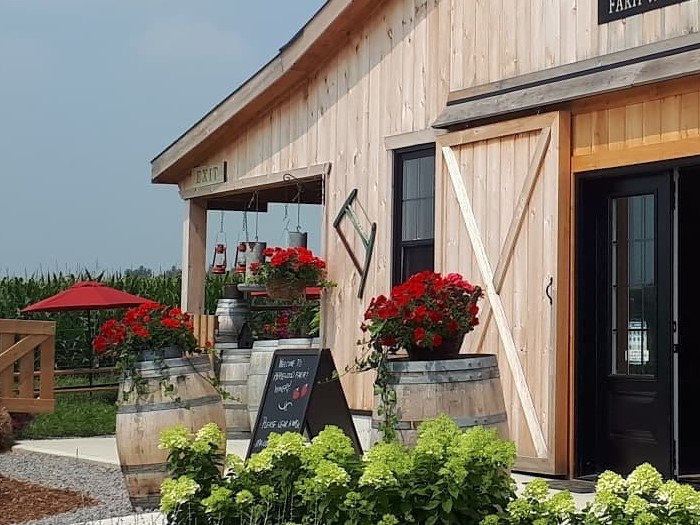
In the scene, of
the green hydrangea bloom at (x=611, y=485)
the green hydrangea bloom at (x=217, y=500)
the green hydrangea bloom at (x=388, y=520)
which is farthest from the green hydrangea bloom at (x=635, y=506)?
the green hydrangea bloom at (x=217, y=500)

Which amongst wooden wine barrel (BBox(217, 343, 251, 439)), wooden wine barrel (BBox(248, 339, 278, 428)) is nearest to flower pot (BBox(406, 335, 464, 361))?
wooden wine barrel (BBox(248, 339, 278, 428))

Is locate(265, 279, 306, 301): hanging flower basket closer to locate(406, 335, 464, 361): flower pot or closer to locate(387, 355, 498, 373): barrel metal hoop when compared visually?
locate(406, 335, 464, 361): flower pot

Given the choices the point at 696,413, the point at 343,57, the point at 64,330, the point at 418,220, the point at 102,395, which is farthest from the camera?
the point at 64,330

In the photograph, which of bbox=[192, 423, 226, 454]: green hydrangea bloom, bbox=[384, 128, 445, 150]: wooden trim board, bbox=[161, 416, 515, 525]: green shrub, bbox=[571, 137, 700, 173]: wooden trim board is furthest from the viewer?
bbox=[384, 128, 445, 150]: wooden trim board

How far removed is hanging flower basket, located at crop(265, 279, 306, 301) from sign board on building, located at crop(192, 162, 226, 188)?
1.99 m

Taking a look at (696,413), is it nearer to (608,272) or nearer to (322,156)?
(608,272)

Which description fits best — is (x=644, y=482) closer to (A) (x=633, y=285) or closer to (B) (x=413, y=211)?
(A) (x=633, y=285)

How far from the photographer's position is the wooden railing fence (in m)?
12.5

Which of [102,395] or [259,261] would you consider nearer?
[259,261]

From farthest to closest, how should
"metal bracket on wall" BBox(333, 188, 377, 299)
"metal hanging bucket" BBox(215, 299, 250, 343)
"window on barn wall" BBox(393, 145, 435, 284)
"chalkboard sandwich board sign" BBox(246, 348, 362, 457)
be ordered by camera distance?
"metal hanging bucket" BBox(215, 299, 250, 343) → "metal bracket on wall" BBox(333, 188, 377, 299) → "window on barn wall" BBox(393, 145, 435, 284) → "chalkboard sandwich board sign" BBox(246, 348, 362, 457)

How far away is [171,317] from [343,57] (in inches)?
166

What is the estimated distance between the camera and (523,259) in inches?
347

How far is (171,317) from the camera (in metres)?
8.07

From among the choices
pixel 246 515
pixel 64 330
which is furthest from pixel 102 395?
pixel 246 515
